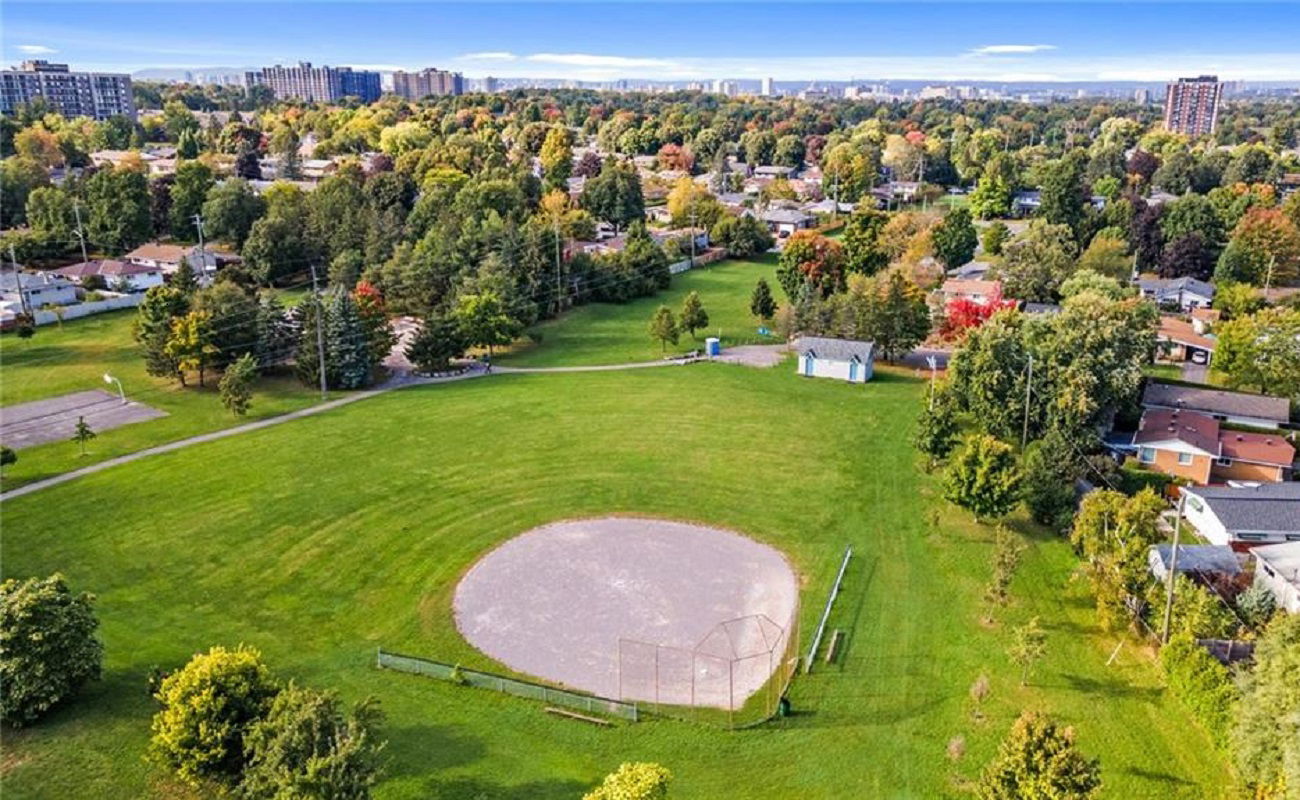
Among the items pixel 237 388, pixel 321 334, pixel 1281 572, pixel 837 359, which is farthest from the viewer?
pixel 837 359

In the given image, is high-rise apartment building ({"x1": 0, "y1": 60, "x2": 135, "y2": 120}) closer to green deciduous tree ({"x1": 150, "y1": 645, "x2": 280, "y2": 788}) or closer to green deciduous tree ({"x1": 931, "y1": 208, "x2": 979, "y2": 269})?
green deciduous tree ({"x1": 931, "y1": 208, "x2": 979, "y2": 269})

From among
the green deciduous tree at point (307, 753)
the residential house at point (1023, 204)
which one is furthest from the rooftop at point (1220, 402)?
the residential house at point (1023, 204)

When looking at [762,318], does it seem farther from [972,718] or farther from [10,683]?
[10,683]

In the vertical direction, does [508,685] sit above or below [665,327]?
below

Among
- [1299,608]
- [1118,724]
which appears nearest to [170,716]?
[1118,724]

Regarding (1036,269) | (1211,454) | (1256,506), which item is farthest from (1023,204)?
(1256,506)

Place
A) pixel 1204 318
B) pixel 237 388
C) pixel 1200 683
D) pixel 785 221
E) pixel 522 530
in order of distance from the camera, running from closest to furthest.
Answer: pixel 1200 683 < pixel 522 530 < pixel 237 388 < pixel 1204 318 < pixel 785 221

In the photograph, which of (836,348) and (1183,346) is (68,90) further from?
(1183,346)
